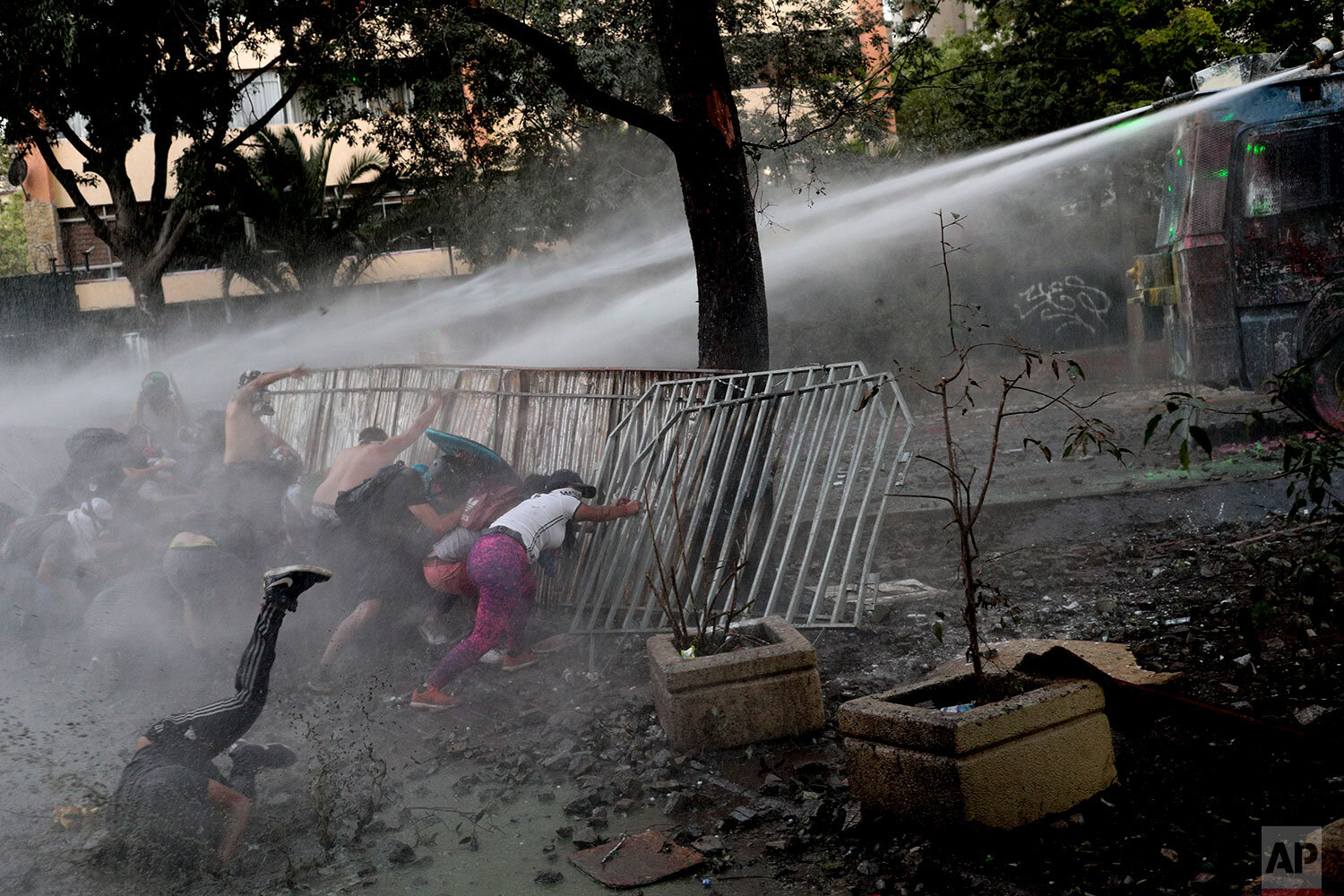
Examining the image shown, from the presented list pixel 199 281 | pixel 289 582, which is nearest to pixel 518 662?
pixel 289 582

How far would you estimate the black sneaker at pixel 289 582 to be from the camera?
4.19 m

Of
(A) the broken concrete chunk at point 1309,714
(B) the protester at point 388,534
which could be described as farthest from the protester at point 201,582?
(A) the broken concrete chunk at point 1309,714

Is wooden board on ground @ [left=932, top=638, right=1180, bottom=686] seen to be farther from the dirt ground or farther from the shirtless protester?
the shirtless protester

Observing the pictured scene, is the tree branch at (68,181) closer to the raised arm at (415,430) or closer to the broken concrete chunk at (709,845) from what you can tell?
the raised arm at (415,430)

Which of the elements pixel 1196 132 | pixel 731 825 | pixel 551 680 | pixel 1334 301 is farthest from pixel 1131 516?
pixel 731 825

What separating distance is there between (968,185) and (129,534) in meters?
10.4

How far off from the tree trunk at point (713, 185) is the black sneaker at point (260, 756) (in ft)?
11.6

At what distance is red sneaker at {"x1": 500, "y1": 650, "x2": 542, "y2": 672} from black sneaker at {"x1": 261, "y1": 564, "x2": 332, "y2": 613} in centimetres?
161

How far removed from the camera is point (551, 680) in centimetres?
553

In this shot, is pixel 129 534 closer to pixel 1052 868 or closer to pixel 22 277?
pixel 1052 868

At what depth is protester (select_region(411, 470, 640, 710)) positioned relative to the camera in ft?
17.3

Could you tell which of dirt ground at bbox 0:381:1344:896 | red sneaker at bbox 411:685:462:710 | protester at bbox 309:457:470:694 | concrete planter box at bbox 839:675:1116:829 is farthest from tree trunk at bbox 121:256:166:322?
concrete planter box at bbox 839:675:1116:829

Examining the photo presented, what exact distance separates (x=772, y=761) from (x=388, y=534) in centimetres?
300

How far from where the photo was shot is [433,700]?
5.21 meters
